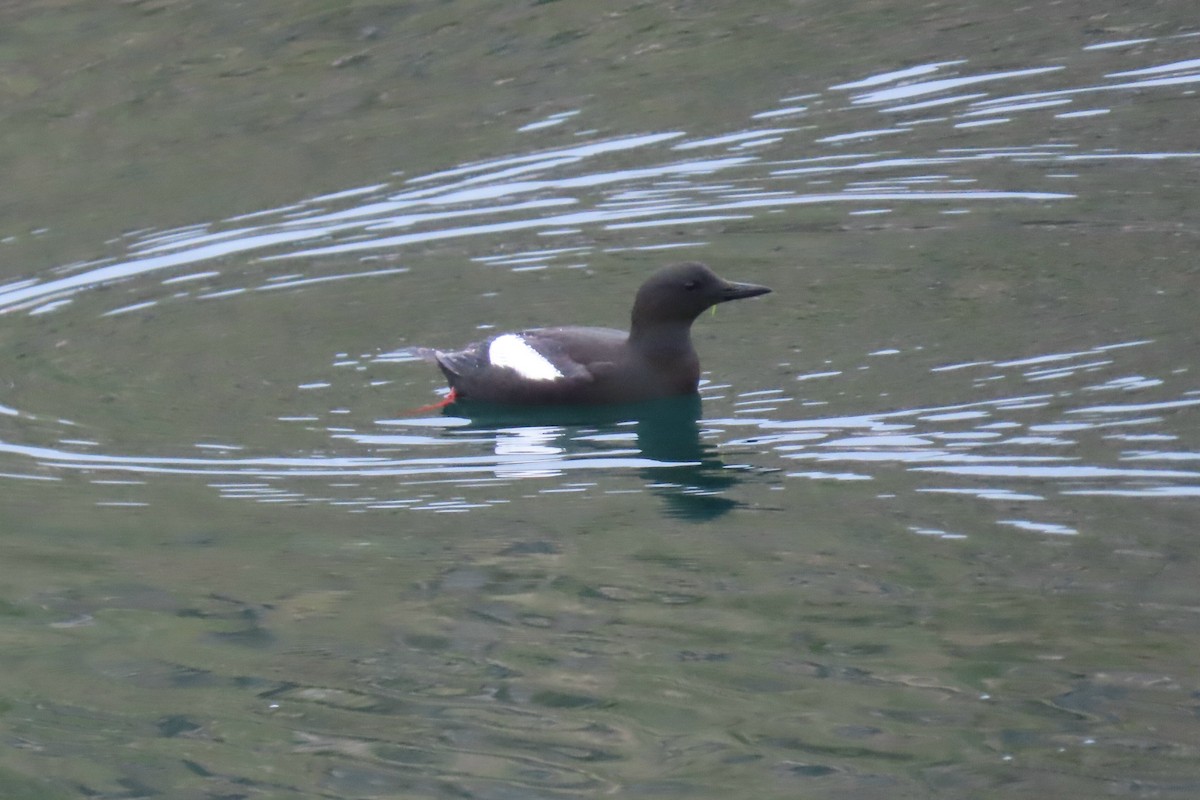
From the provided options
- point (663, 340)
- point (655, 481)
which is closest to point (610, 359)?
point (663, 340)

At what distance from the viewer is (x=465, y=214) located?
429 inches

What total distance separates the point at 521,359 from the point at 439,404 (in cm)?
42

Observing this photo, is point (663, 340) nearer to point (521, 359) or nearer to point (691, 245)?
point (521, 359)

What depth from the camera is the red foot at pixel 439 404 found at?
8.14m

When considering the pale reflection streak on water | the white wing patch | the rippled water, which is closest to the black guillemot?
the white wing patch

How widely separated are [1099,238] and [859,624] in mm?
4615

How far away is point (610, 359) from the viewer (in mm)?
8102

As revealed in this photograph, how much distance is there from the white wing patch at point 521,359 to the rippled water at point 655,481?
184mm

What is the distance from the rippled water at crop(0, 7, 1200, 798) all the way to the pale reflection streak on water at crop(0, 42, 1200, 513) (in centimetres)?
3

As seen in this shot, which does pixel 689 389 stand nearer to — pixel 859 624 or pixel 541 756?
pixel 859 624

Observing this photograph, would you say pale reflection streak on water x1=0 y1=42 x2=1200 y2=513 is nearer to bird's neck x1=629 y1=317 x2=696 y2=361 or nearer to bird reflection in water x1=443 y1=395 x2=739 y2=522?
bird reflection in water x1=443 y1=395 x2=739 y2=522

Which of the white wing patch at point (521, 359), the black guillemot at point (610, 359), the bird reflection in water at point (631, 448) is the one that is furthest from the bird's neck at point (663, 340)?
the white wing patch at point (521, 359)

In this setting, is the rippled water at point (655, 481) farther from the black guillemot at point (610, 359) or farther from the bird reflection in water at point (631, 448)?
the black guillemot at point (610, 359)

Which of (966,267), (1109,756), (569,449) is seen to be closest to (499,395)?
(569,449)
